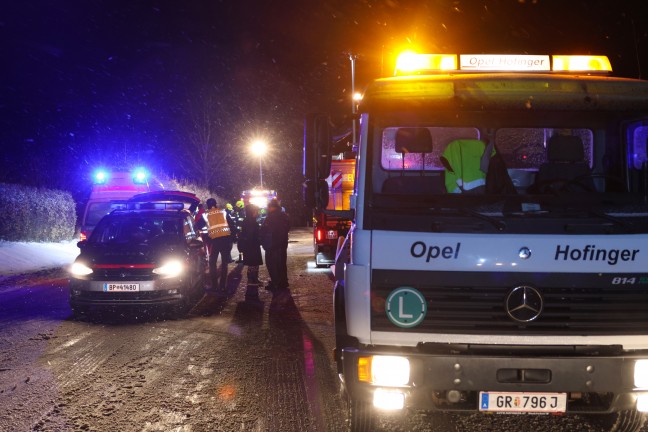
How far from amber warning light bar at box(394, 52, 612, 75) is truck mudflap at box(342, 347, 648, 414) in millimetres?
2559

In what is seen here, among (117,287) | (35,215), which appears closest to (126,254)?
(117,287)

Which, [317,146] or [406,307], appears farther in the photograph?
[317,146]

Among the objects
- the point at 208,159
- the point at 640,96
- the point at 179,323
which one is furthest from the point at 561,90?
the point at 208,159

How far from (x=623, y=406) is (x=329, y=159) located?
258 centimetres

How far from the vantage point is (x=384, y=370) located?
3.64 meters

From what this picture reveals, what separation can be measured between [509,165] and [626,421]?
79.7 inches

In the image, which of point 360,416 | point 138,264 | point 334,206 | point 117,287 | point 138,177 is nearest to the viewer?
point 360,416

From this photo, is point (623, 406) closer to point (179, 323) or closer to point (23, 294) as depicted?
point (179, 323)

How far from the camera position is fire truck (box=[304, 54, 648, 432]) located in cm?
359

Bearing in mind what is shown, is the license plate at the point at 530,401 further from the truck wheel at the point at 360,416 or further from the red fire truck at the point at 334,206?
the red fire truck at the point at 334,206

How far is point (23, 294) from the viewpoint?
10.9 metres

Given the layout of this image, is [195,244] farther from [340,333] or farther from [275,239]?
[340,333]

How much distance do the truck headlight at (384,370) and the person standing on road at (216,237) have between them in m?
7.74

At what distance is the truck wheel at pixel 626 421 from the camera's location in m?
4.05
